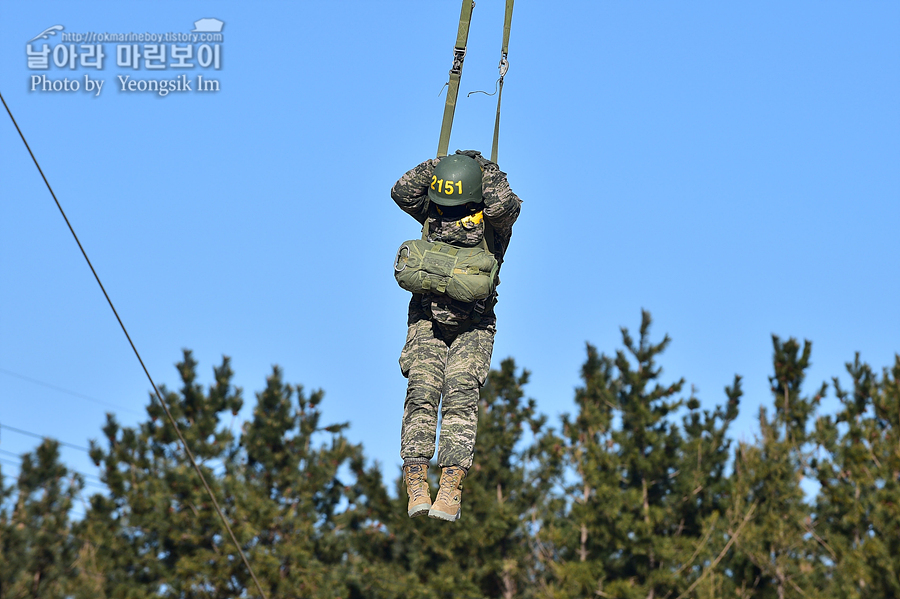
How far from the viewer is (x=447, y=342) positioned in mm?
10234

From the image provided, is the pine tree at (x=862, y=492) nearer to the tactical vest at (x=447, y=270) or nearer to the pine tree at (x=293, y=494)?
the pine tree at (x=293, y=494)

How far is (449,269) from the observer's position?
9.71 m

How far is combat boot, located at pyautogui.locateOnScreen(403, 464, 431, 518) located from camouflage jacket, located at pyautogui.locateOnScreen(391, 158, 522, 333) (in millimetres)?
1320

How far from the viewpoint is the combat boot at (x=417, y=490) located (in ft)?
30.2

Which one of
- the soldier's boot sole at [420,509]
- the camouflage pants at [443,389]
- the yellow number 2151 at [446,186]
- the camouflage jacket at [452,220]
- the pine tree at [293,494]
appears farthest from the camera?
the pine tree at [293,494]

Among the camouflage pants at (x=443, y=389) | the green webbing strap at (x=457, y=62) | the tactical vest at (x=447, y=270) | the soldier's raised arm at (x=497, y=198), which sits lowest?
the camouflage pants at (x=443, y=389)

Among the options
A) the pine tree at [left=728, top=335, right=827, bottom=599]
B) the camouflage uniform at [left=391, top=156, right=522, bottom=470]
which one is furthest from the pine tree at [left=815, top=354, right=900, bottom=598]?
the camouflage uniform at [left=391, top=156, right=522, bottom=470]

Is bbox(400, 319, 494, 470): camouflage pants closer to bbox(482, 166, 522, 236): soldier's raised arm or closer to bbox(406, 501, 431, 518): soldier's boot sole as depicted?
bbox(406, 501, 431, 518): soldier's boot sole

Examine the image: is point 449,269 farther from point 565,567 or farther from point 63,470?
point 63,470

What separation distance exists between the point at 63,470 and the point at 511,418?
17.8 metres

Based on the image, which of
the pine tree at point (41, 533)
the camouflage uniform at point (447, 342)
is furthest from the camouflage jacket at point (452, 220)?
the pine tree at point (41, 533)

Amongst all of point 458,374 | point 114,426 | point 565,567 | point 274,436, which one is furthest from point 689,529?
point 458,374

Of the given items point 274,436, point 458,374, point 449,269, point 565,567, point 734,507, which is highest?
point 274,436

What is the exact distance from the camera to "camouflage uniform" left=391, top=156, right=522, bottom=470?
964cm
